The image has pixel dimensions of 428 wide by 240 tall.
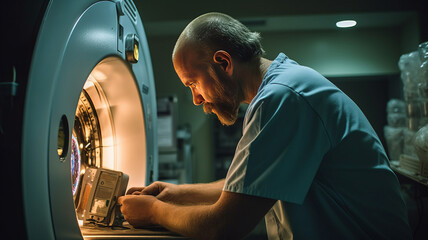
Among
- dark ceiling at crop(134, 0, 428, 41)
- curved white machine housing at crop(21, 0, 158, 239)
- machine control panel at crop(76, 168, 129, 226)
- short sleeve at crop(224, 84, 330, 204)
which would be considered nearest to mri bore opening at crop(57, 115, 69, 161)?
curved white machine housing at crop(21, 0, 158, 239)

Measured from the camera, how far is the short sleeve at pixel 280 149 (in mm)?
747

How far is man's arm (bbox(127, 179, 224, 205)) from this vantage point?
41.3 inches

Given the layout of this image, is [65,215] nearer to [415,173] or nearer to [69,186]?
[69,186]

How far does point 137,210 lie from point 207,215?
0.64 ft

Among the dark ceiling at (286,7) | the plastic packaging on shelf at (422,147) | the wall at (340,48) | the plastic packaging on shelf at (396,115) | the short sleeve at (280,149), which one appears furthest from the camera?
the wall at (340,48)

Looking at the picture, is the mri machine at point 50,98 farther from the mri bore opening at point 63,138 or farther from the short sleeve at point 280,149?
the short sleeve at point 280,149

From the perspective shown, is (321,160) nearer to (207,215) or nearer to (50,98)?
(207,215)

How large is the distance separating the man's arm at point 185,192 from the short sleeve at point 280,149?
33 cm

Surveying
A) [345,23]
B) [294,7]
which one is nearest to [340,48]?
[345,23]

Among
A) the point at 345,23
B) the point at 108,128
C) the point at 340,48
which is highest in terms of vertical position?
the point at 345,23

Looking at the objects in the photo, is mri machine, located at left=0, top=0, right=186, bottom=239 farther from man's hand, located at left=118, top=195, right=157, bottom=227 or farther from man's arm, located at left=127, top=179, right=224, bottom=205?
man's arm, located at left=127, top=179, right=224, bottom=205

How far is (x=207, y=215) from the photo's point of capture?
2.61 feet

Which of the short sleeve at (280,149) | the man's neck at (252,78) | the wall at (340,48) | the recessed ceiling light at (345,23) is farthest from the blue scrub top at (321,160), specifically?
the wall at (340,48)

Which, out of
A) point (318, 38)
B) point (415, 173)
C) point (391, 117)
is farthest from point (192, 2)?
point (415, 173)
